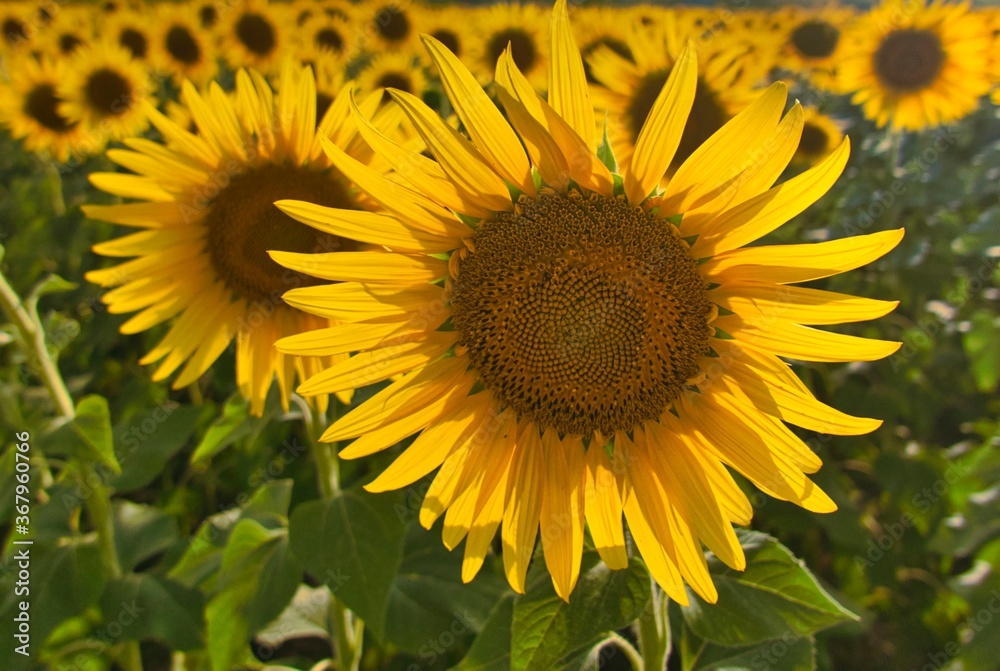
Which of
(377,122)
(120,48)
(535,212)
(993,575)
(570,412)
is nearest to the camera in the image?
(535,212)

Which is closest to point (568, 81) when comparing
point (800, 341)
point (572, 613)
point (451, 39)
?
point (800, 341)

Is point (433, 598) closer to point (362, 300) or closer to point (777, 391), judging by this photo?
point (362, 300)

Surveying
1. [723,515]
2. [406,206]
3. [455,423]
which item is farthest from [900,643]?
[406,206]

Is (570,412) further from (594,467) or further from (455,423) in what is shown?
(455,423)

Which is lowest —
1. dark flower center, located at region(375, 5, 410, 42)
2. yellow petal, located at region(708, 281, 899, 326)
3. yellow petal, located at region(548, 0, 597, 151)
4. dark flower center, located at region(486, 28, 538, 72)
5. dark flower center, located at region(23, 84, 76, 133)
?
yellow petal, located at region(708, 281, 899, 326)

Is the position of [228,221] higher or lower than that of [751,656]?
higher

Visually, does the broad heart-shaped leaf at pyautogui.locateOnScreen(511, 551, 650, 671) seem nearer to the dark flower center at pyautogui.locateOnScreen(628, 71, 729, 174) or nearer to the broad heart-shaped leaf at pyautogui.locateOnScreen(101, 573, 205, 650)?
the broad heart-shaped leaf at pyautogui.locateOnScreen(101, 573, 205, 650)

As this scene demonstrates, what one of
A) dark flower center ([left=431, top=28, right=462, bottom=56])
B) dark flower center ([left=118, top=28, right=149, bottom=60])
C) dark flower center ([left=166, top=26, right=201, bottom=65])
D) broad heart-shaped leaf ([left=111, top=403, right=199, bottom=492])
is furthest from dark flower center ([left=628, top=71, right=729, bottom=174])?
dark flower center ([left=118, top=28, right=149, bottom=60])
